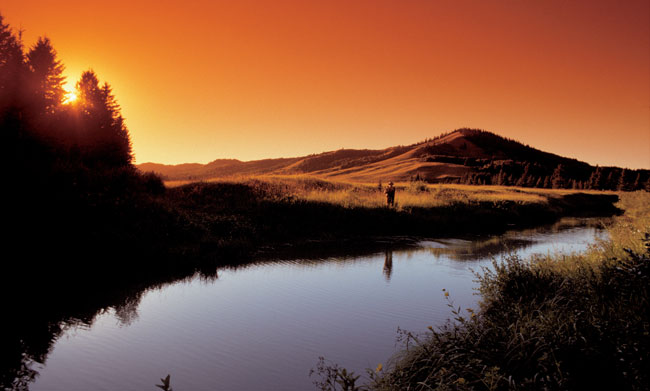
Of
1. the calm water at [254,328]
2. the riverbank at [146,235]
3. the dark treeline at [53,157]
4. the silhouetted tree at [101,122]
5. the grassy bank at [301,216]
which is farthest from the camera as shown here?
the silhouetted tree at [101,122]

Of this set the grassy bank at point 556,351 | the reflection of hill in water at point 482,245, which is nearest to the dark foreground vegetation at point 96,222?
the reflection of hill in water at point 482,245

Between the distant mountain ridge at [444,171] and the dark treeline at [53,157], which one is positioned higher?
the distant mountain ridge at [444,171]

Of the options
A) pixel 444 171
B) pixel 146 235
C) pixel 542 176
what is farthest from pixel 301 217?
pixel 542 176

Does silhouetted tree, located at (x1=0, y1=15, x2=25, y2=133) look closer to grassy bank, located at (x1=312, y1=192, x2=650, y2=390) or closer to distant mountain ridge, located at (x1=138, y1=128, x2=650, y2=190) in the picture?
distant mountain ridge, located at (x1=138, y1=128, x2=650, y2=190)

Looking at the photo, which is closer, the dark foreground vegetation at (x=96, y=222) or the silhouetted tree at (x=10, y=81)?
the dark foreground vegetation at (x=96, y=222)

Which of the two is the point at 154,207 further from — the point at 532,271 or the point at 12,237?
the point at 532,271

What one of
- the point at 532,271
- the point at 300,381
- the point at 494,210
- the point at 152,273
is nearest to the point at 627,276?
the point at 532,271

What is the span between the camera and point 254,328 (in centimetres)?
871

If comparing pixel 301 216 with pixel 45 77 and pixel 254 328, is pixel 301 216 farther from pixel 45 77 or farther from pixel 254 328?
pixel 45 77

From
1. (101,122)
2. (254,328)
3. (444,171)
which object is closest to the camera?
(254,328)

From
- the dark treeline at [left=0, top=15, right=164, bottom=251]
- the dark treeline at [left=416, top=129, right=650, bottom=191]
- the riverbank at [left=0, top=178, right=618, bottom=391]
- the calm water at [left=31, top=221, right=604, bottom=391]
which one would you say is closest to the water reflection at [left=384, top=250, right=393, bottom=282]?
the calm water at [left=31, top=221, right=604, bottom=391]

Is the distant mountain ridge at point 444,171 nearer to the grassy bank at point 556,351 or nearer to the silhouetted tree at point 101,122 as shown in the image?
the silhouetted tree at point 101,122

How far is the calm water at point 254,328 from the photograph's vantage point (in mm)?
6691

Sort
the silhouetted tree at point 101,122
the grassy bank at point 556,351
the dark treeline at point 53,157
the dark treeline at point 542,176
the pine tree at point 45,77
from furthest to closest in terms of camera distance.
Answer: the dark treeline at point 542,176 < the silhouetted tree at point 101,122 < the pine tree at point 45,77 < the dark treeline at point 53,157 < the grassy bank at point 556,351
